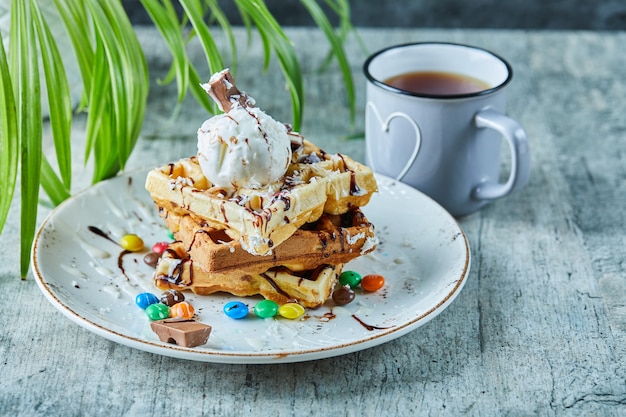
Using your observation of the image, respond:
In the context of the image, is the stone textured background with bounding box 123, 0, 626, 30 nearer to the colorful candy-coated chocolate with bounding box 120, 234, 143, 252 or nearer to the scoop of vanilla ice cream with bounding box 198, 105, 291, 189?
the colorful candy-coated chocolate with bounding box 120, 234, 143, 252

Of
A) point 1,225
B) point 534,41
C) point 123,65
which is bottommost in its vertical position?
point 534,41

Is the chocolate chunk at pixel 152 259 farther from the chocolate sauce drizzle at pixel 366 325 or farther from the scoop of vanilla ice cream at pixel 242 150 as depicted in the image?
the chocolate sauce drizzle at pixel 366 325

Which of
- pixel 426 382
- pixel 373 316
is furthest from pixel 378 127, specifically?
pixel 426 382

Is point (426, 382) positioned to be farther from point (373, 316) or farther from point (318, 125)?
point (318, 125)

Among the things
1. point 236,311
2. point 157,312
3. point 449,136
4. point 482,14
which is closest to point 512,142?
point 449,136

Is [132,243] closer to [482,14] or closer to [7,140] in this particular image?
[7,140]

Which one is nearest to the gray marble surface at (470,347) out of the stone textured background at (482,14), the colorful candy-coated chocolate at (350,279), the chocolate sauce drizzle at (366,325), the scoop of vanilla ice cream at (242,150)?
the chocolate sauce drizzle at (366,325)
